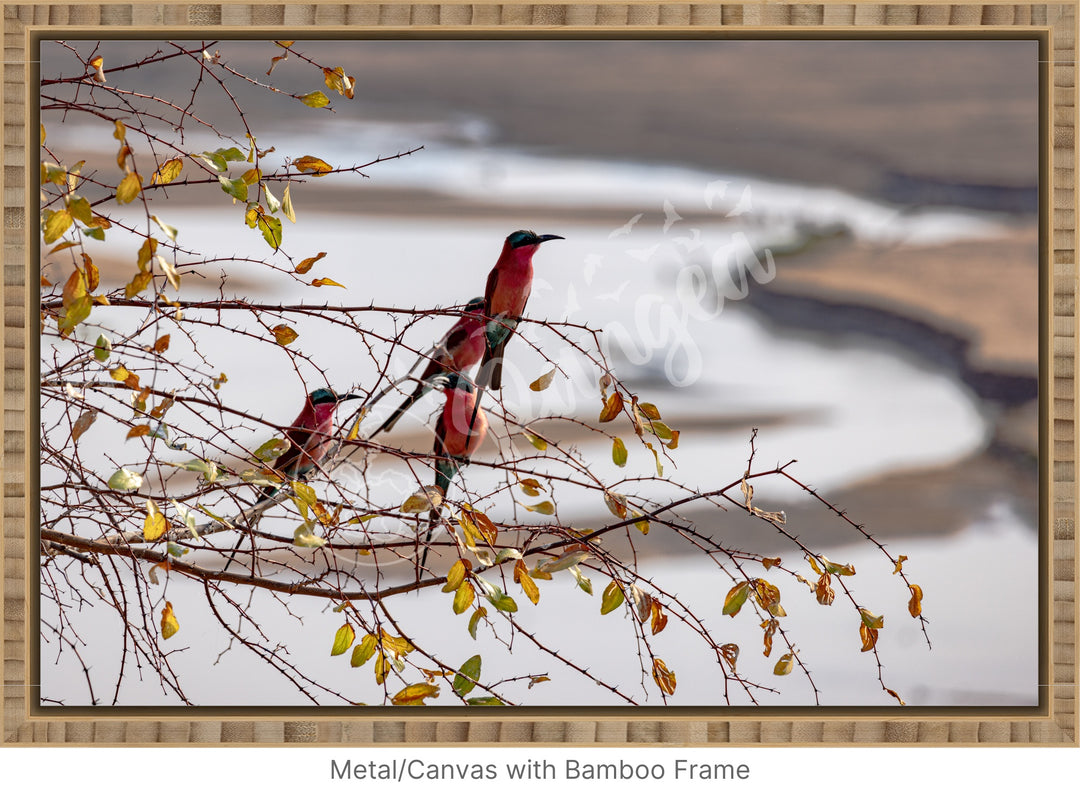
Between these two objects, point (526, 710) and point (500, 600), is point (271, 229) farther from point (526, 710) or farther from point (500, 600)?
point (526, 710)

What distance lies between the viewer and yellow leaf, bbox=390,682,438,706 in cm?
139

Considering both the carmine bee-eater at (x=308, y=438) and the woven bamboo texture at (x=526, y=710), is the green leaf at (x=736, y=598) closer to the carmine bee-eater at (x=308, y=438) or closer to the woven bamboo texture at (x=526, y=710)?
the woven bamboo texture at (x=526, y=710)

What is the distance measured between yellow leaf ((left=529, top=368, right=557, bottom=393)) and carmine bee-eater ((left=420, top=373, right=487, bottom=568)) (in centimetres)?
9

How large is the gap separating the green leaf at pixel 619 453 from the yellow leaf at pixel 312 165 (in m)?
0.65

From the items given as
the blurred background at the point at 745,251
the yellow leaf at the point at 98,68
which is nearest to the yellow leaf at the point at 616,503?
the blurred background at the point at 745,251

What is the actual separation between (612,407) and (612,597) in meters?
0.30

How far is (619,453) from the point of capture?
142cm

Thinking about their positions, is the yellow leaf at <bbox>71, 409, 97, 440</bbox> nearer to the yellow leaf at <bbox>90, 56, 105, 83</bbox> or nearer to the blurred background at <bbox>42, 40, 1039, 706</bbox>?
the blurred background at <bbox>42, 40, 1039, 706</bbox>

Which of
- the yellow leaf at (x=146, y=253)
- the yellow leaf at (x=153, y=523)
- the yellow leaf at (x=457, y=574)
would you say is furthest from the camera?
the yellow leaf at (x=457, y=574)

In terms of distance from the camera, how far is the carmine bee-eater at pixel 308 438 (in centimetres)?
137

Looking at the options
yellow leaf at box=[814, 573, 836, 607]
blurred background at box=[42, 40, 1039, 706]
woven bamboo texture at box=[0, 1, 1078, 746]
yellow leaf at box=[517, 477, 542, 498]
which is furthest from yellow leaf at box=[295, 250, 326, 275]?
yellow leaf at box=[814, 573, 836, 607]

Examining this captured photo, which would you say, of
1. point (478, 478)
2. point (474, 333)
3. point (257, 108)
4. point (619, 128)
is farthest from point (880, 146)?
point (257, 108)

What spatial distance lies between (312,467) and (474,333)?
0.34 meters
